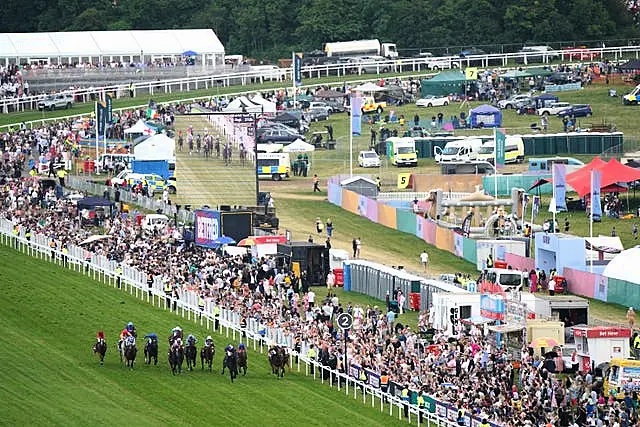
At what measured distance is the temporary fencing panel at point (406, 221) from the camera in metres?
67.8

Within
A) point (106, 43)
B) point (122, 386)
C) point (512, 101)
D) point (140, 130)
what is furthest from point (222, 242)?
point (106, 43)

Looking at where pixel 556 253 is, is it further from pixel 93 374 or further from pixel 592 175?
pixel 93 374

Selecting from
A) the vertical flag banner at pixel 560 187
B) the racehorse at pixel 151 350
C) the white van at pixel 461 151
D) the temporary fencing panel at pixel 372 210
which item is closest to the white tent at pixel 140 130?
the white van at pixel 461 151

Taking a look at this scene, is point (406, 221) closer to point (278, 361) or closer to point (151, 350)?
point (278, 361)

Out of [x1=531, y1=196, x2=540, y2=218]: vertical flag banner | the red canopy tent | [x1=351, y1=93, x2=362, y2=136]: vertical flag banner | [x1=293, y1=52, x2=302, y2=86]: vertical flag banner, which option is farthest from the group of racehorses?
[x1=293, y1=52, x2=302, y2=86]: vertical flag banner

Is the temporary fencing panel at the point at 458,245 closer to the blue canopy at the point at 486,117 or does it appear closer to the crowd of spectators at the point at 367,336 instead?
the crowd of spectators at the point at 367,336

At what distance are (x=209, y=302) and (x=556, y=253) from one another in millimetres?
12678

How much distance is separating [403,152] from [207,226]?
2388 centimetres

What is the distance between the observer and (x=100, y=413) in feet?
131

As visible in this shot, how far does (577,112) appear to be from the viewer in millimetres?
93625

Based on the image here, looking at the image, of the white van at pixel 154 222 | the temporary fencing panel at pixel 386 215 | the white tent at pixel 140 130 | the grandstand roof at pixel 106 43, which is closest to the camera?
the white van at pixel 154 222

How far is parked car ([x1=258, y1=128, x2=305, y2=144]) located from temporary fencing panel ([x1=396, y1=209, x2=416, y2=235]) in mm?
21553

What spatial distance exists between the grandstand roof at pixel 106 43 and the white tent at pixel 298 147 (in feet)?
97.9

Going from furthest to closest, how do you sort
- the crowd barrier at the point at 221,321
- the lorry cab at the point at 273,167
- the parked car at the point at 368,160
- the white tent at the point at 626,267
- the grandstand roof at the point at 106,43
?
the grandstand roof at the point at 106,43
the parked car at the point at 368,160
the lorry cab at the point at 273,167
the white tent at the point at 626,267
the crowd barrier at the point at 221,321
